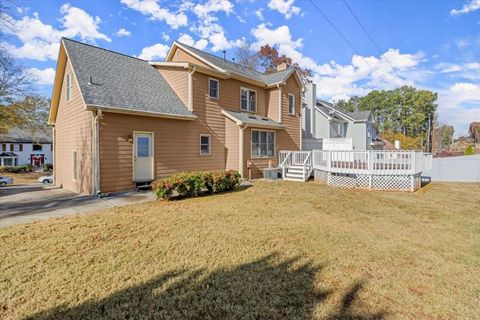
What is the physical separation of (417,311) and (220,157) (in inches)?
464

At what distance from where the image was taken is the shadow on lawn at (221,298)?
288 centimetres

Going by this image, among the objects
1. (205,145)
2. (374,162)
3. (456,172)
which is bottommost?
(456,172)

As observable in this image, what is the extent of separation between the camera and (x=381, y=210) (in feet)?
25.1

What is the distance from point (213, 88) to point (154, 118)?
4.23 m

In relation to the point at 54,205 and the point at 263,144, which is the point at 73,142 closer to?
the point at 54,205

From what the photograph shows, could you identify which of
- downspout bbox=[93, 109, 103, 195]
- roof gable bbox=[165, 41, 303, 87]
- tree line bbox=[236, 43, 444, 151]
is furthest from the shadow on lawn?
tree line bbox=[236, 43, 444, 151]

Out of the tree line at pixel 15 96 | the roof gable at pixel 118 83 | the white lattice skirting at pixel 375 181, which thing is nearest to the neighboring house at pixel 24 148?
the tree line at pixel 15 96

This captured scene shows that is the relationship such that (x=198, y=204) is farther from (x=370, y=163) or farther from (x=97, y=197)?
(x=370, y=163)

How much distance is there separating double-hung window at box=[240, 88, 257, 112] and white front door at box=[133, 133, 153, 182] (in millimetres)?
6579

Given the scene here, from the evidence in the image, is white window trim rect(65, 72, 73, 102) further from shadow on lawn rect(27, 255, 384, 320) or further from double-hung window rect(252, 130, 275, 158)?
shadow on lawn rect(27, 255, 384, 320)

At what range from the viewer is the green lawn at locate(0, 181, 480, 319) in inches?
119

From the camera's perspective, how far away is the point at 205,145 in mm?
13617

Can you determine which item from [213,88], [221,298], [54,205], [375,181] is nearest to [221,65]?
[213,88]

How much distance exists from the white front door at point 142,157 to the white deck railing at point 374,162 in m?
8.30
